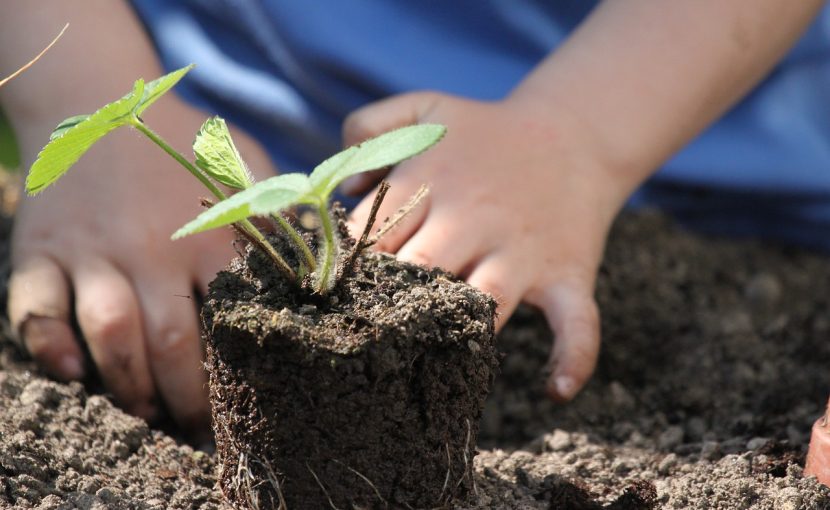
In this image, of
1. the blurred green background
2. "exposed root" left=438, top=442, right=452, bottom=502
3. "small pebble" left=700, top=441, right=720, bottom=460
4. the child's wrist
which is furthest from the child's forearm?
the blurred green background

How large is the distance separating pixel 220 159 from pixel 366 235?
17cm

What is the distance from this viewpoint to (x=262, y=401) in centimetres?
83

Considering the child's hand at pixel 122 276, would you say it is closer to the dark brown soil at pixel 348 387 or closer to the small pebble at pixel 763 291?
the dark brown soil at pixel 348 387

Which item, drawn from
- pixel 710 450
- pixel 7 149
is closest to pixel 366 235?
pixel 710 450

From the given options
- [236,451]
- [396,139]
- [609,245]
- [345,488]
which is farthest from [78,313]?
[609,245]

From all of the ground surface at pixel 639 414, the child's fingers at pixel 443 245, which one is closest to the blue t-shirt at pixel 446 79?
the ground surface at pixel 639 414

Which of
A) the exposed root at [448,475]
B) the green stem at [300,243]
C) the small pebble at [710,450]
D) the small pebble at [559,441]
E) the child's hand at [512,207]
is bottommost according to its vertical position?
the exposed root at [448,475]

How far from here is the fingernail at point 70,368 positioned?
49.8 inches

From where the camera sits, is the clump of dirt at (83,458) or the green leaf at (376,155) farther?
the clump of dirt at (83,458)

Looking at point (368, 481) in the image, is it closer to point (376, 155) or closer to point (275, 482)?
point (275, 482)

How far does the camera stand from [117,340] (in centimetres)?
128

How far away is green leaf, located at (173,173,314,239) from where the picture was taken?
68 cm

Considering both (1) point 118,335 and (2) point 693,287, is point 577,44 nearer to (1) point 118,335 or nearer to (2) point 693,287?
(2) point 693,287

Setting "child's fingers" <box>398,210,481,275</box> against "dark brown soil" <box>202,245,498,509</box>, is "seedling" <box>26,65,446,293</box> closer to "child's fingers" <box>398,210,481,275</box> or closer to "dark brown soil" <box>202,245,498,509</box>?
"dark brown soil" <box>202,245,498,509</box>
